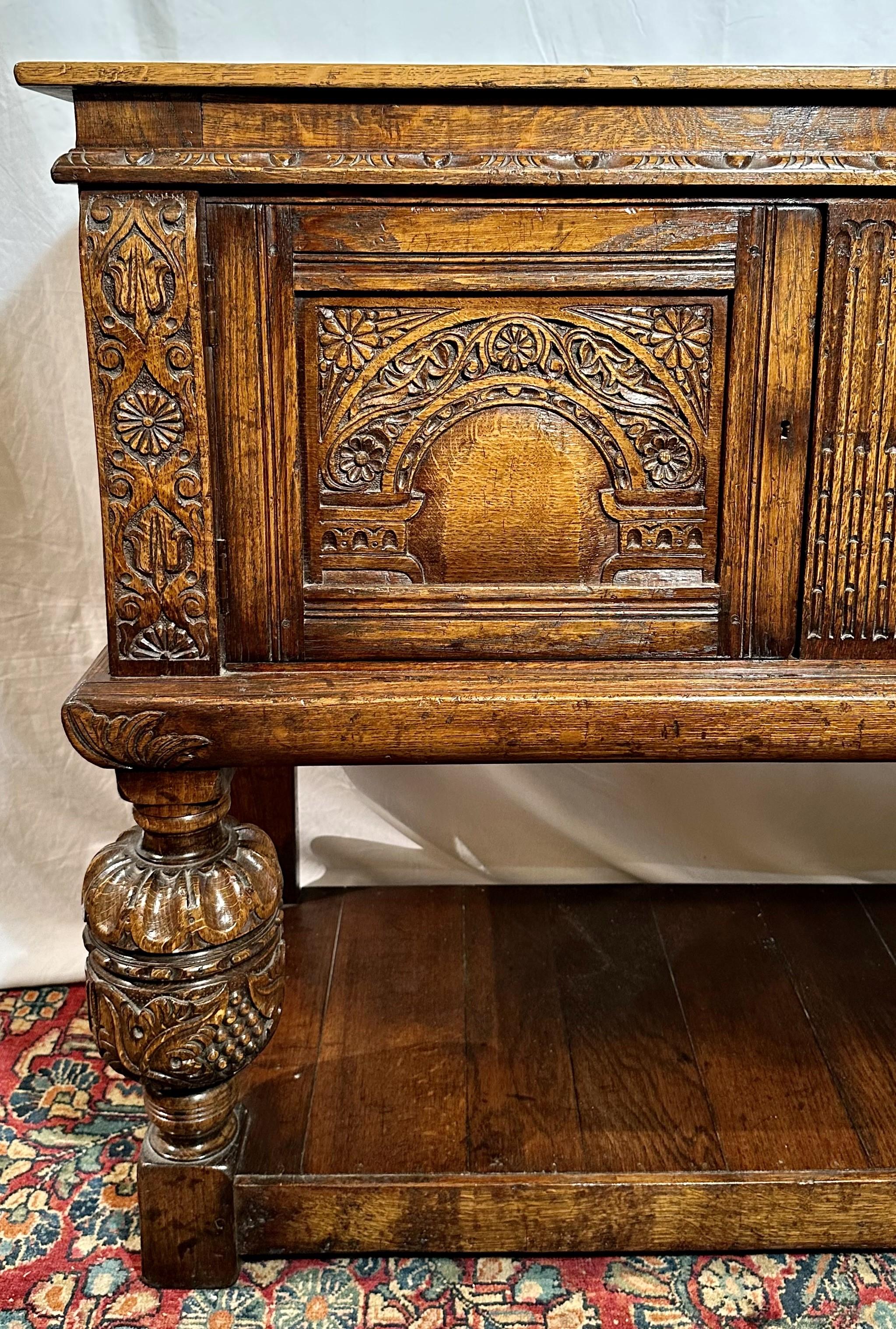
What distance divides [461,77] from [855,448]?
0.41 m

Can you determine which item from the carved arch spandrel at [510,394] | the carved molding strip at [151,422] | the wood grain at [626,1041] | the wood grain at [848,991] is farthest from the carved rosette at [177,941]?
the wood grain at [848,991]

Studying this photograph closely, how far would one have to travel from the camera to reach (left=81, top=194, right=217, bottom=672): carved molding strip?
1.02 metres

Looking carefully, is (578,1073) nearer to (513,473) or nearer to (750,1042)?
(750,1042)

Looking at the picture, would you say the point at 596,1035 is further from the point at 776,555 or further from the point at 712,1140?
the point at 776,555

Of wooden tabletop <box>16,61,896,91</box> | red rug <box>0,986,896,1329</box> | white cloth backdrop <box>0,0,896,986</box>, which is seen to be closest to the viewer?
wooden tabletop <box>16,61,896,91</box>

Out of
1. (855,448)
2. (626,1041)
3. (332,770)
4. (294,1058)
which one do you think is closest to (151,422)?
(855,448)

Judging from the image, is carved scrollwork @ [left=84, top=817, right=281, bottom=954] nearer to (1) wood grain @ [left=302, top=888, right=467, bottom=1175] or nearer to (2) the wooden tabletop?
(1) wood grain @ [left=302, top=888, right=467, bottom=1175]

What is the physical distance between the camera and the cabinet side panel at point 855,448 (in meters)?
1.04

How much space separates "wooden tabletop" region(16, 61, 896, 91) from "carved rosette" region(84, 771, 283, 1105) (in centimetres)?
54

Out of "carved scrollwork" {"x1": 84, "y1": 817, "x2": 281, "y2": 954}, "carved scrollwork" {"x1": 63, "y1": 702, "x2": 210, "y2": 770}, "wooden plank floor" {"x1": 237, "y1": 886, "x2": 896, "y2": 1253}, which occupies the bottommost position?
"wooden plank floor" {"x1": 237, "y1": 886, "x2": 896, "y2": 1253}

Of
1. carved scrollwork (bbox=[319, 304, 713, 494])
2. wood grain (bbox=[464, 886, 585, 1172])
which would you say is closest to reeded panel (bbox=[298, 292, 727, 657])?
carved scrollwork (bbox=[319, 304, 713, 494])

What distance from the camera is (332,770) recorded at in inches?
78.3

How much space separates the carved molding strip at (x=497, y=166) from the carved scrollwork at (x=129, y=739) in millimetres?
409

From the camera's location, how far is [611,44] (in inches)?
66.2
